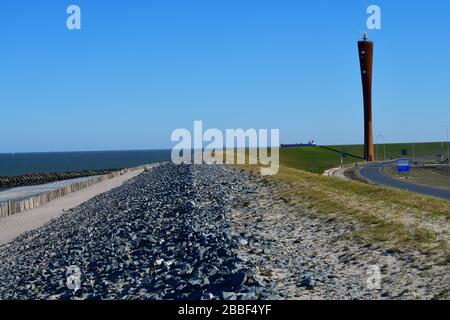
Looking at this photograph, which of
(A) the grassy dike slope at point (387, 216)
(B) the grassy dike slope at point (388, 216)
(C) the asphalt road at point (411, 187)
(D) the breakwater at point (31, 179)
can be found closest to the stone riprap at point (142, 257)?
(A) the grassy dike slope at point (387, 216)

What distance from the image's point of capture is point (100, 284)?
52.1 feet

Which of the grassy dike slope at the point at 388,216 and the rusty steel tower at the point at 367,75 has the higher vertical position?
the rusty steel tower at the point at 367,75

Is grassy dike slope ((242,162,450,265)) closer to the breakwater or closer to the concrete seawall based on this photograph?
the concrete seawall

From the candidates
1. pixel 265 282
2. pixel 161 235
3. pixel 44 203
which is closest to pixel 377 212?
pixel 161 235

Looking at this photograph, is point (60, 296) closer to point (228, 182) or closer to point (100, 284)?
point (100, 284)

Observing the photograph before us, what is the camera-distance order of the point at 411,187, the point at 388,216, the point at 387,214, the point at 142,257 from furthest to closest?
the point at 411,187 < the point at 387,214 < the point at 388,216 < the point at 142,257

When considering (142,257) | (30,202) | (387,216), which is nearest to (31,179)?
(30,202)

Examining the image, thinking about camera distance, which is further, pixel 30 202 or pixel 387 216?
pixel 30 202

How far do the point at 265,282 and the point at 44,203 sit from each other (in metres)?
45.9

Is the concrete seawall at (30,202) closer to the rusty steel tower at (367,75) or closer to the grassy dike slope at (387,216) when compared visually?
the grassy dike slope at (387,216)

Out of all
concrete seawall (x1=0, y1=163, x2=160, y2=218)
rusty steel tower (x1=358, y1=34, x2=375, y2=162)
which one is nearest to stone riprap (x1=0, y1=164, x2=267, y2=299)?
concrete seawall (x1=0, y1=163, x2=160, y2=218)

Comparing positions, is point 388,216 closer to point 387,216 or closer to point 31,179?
point 387,216

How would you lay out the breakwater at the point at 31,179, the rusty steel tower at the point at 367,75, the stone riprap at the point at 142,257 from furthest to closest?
the rusty steel tower at the point at 367,75 < the breakwater at the point at 31,179 < the stone riprap at the point at 142,257
